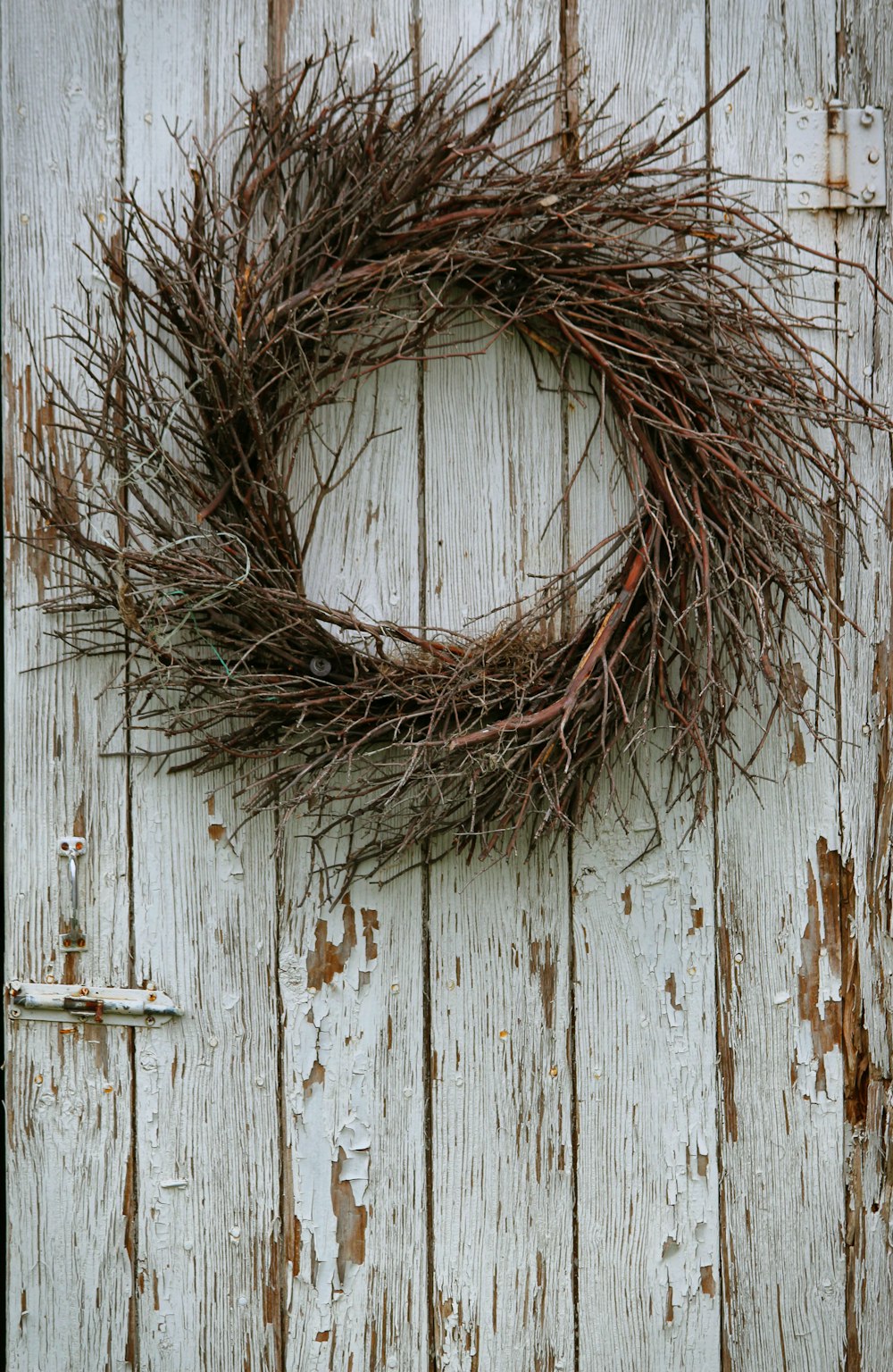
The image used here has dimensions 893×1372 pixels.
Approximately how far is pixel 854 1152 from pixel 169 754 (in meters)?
0.91

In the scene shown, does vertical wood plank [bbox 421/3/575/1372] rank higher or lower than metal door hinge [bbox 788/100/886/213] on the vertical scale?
lower

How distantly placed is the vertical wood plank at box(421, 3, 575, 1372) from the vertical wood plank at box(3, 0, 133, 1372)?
370 millimetres

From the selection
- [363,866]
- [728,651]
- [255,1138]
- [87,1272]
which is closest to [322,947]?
[363,866]

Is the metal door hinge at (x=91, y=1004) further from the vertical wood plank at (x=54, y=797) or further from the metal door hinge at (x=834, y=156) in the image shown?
the metal door hinge at (x=834, y=156)

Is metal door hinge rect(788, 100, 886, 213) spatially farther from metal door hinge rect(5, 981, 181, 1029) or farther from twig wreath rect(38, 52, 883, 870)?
metal door hinge rect(5, 981, 181, 1029)

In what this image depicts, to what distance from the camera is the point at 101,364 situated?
1089mm

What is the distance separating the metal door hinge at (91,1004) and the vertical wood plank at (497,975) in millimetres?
316

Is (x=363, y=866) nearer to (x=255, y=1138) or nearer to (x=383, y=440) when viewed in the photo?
(x=255, y=1138)

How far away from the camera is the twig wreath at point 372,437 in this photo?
999mm

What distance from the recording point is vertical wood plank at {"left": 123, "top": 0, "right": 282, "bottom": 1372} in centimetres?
111

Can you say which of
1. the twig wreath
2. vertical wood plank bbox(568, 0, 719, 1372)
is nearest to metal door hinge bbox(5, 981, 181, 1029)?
the twig wreath

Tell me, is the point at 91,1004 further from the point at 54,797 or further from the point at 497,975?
the point at 497,975

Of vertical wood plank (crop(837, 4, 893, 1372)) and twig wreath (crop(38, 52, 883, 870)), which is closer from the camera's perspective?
twig wreath (crop(38, 52, 883, 870))

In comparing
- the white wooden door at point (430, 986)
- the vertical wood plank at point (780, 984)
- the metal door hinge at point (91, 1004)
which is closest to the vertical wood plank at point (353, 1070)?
the white wooden door at point (430, 986)
